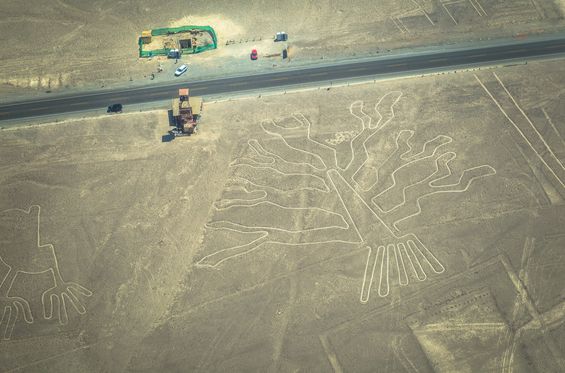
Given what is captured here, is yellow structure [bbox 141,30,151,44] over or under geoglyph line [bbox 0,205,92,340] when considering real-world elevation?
over

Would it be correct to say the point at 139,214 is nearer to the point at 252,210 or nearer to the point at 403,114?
the point at 252,210

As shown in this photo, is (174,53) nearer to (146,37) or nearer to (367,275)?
(146,37)

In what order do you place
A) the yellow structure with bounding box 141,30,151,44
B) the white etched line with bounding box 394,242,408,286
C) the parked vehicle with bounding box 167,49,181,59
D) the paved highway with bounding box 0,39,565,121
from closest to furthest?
the white etched line with bounding box 394,242,408,286
the paved highway with bounding box 0,39,565,121
the parked vehicle with bounding box 167,49,181,59
the yellow structure with bounding box 141,30,151,44

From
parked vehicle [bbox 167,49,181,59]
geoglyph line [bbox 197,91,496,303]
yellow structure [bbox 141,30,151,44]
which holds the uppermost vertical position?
yellow structure [bbox 141,30,151,44]

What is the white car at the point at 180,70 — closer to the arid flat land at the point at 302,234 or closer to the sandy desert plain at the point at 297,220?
the sandy desert plain at the point at 297,220

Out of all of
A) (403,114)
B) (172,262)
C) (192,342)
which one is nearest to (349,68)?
(403,114)

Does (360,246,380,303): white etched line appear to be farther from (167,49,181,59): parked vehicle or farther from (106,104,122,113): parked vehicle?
(167,49,181,59): parked vehicle

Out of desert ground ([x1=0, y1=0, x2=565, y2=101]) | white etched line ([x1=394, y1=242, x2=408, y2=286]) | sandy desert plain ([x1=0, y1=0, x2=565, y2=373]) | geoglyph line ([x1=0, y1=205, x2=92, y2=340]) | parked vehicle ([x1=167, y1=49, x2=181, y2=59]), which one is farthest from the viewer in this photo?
parked vehicle ([x1=167, y1=49, x2=181, y2=59])

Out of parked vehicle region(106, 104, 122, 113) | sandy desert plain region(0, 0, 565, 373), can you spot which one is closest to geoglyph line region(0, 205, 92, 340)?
sandy desert plain region(0, 0, 565, 373)
